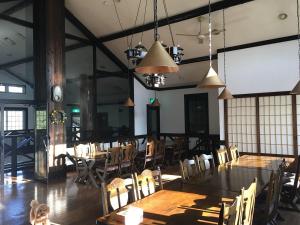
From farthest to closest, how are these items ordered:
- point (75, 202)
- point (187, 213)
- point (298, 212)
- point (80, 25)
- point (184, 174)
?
1. point (80, 25)
2. point (75, 202)
3. point (298, 212)
4. point (184, 174)
5. point (187, 213)

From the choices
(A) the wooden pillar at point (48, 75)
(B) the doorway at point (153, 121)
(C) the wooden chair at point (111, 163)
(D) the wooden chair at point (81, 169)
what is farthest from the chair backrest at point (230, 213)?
(B) the doorway at point (153, 121)

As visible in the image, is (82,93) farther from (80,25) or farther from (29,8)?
(29,8)

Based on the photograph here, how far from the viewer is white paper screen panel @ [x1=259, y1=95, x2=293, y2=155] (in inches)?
236

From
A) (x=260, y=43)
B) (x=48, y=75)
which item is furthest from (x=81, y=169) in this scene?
(x=260, y=43)

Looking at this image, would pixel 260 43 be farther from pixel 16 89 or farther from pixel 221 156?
pixel 16 89

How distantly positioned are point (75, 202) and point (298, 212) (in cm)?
352

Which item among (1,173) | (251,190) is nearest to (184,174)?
(251,190)

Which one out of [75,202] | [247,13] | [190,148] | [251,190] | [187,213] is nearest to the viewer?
[251,190]

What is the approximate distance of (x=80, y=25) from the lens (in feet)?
24.6

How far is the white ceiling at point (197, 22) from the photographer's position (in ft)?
17.8

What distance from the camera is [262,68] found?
A: 6258 millimetres

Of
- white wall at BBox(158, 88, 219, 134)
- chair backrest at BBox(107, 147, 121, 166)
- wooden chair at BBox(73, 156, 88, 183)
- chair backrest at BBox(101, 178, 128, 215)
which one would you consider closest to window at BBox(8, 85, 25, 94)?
wooden chair at BBox(73, 156, 88, 183)

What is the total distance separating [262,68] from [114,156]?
13.4ft

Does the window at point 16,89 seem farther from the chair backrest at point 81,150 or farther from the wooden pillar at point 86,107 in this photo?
the chair backrest at point 81,150
